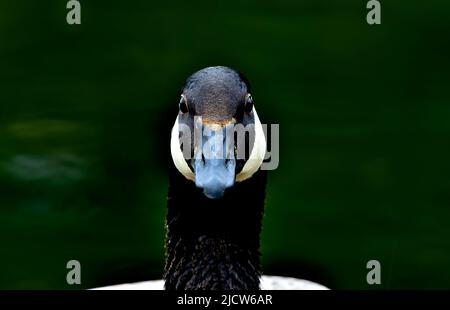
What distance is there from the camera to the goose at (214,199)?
4039mm

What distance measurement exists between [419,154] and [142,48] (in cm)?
170

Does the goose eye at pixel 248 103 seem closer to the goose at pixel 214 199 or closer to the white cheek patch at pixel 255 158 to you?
the goose at pixel 214 199

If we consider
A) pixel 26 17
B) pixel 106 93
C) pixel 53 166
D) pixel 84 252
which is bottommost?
pixel 84 252

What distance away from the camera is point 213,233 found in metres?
4.36

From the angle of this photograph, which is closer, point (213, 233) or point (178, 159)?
point (178, 159)

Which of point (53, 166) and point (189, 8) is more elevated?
point (189, 8)

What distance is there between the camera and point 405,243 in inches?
239

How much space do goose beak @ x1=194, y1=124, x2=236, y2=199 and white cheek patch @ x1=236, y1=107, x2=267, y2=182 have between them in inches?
12.4

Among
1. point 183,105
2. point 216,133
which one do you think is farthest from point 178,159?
point 216,133

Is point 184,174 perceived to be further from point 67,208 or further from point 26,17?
point 26,17

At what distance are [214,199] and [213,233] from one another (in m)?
0.16

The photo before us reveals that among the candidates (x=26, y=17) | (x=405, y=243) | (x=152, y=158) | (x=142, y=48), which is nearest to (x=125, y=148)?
(x=152, y=158)

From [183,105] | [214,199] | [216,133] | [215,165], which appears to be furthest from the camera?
[214,199]

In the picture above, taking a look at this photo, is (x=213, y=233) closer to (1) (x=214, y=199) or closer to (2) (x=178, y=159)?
(1) (x=214, y=199)
